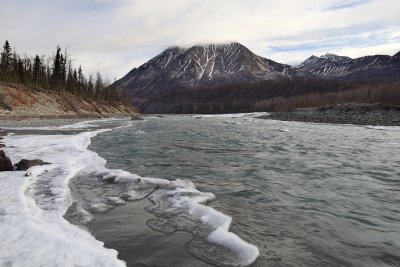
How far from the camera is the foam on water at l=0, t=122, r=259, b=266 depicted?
226 inches

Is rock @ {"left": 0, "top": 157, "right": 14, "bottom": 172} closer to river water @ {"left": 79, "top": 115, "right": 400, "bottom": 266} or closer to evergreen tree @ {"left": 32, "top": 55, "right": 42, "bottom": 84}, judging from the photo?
river water @ {"left": 79, "top": 115, "right": 400, "bottom": 266}

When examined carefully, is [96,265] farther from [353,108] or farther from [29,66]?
[29,66]

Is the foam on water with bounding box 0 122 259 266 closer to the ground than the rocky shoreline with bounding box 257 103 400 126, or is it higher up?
closer to the ground

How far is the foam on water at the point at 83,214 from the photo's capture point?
575 cm

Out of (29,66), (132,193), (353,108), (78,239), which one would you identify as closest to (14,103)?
(29,66)

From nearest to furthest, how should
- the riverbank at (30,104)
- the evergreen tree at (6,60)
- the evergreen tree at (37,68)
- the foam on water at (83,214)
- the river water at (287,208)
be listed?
the foam on water at (83,214)
the river water at (287,208)
the riverbank at (30,104)
the evergreen tree at (6,60)
the evergreen tree at (37,68)

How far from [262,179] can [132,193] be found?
4.99 meters

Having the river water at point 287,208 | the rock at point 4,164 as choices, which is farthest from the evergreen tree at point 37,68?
the rock at point 4,164

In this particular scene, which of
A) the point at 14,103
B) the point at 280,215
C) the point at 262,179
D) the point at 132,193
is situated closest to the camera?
the point at 280,215

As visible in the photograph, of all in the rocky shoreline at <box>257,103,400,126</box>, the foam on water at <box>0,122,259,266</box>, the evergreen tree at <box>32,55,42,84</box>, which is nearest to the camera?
the foam on water at <box>0,122,259,266</box>

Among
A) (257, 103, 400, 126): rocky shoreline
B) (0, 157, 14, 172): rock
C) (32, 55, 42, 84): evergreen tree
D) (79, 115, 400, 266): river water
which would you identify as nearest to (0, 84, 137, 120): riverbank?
(32, 55, 42, 84): evergreen tree

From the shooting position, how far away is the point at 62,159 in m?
15.5

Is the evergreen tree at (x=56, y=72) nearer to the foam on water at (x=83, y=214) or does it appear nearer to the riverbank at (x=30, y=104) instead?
the riverbank at (x=30, y=104)

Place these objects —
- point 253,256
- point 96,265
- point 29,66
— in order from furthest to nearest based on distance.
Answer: point 29,66, point 253,256, point 96,265
